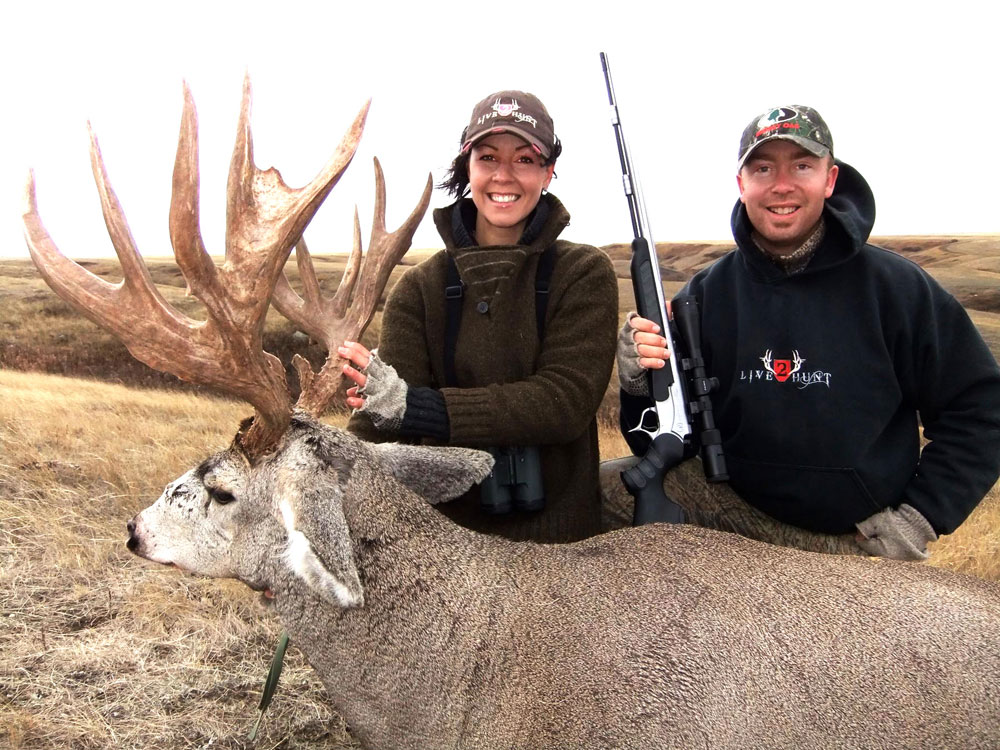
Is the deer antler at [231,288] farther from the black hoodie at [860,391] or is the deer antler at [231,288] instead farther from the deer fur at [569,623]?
the black hoodie at [860,391]

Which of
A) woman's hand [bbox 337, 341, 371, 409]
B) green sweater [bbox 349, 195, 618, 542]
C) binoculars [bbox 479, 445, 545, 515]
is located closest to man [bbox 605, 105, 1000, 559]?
green sweater [bbox 349, 195, 618, 542]

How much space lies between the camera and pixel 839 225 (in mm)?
3955

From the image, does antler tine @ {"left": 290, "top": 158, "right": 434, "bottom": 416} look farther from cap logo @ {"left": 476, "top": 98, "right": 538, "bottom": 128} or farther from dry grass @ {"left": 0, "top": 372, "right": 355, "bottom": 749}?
dry grass @ {"left": 0, "top": 372, "right": 355, "bottom": 749}

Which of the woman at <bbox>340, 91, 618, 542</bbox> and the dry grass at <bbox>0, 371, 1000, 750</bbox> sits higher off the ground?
the woman at <bbox>340, 91, 618, 542</bbox>

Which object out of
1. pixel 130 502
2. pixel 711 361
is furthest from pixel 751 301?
pixel 130 502

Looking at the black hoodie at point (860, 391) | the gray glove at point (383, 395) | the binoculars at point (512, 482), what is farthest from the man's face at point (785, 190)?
the gray glove at point (383, 395)

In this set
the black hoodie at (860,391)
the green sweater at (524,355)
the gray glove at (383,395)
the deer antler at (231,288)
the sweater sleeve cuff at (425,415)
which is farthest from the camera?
the black hoodie at (860,391)

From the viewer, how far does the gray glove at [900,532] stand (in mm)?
3752

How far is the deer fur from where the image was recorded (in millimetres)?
2549

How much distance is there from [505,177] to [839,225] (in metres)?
1.69

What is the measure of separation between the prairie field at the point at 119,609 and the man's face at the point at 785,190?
128 inches

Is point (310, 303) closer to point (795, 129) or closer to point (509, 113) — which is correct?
point (509, 113)

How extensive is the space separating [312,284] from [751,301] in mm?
2261

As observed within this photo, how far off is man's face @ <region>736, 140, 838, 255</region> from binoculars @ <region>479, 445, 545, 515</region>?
1673mm
